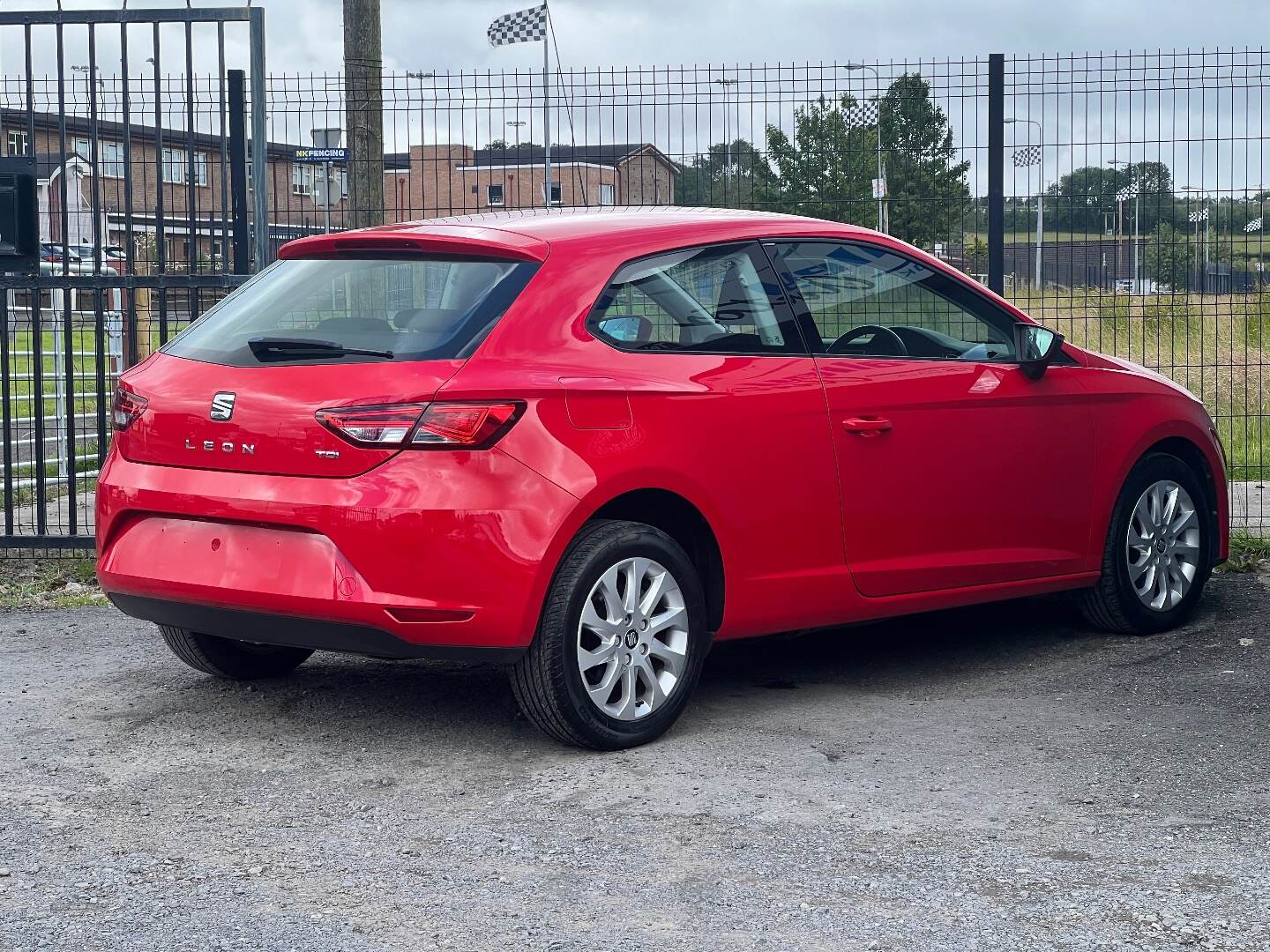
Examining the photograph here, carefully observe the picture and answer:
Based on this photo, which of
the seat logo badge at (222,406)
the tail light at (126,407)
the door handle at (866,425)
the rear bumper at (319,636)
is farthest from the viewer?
the door handle at (866,425)

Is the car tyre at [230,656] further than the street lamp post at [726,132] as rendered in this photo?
No

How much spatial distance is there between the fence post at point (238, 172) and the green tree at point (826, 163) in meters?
2.87

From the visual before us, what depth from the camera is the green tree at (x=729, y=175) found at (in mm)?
9398

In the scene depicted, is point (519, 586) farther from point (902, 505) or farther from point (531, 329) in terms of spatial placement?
point (902, 505)

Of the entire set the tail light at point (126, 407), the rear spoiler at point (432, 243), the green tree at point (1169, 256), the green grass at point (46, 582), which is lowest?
the green grass at point (46, 582)

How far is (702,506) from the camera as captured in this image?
5371mm

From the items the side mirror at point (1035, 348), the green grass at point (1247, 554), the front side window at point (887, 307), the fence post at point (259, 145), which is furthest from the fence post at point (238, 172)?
the green grass at point (1247, 554)

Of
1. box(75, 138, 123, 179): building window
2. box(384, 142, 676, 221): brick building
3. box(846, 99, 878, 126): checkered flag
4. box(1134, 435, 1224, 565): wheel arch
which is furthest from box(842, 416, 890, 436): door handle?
box(75, 138, 123, 179): building window

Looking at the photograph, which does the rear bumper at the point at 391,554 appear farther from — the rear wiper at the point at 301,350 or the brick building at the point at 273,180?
the brick building at the point at 273,180

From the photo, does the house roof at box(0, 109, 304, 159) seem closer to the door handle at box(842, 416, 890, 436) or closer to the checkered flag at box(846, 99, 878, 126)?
the checkered flag at box(846, 99, 878, 126)

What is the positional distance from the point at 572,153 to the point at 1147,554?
4.21 m

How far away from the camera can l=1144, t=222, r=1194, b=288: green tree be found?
364 inches

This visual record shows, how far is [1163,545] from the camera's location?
7.15m

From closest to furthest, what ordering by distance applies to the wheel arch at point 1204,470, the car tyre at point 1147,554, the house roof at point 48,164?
the car tyre at point 1147,554
the wheel arch at point 1204,470
the house roof at point 48,164
